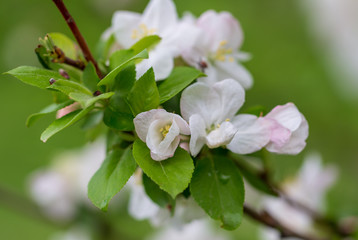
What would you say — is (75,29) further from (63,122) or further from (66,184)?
(66,184)

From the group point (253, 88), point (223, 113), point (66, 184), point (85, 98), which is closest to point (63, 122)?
point (85, 98)


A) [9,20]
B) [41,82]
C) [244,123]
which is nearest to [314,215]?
[244,123]

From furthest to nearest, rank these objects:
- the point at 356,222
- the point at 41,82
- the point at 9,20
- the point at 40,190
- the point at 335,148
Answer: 1. the point at 9,20
2. the point at 335,148
3. the point at 40,190
4. the point at 356,222
5. the point at 41,82

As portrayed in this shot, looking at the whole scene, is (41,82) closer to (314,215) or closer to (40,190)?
(314,215)

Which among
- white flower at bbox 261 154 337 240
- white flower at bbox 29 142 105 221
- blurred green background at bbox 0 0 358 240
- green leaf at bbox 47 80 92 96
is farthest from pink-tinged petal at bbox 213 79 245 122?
blurred green background at bbox 0 0 358 240

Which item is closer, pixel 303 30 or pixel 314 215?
pixel 314 215

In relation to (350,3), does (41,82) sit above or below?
above

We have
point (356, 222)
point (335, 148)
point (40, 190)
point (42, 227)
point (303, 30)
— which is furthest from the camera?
point (303, 30)

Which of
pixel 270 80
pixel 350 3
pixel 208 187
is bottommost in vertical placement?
pixel 270 80

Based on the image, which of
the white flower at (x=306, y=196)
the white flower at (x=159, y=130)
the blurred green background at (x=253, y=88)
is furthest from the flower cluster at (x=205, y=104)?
the blurred green background at (x=253, y=88)

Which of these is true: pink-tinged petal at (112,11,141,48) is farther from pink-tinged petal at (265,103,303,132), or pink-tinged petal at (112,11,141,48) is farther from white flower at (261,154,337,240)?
white flower at (261,154,337,240)
